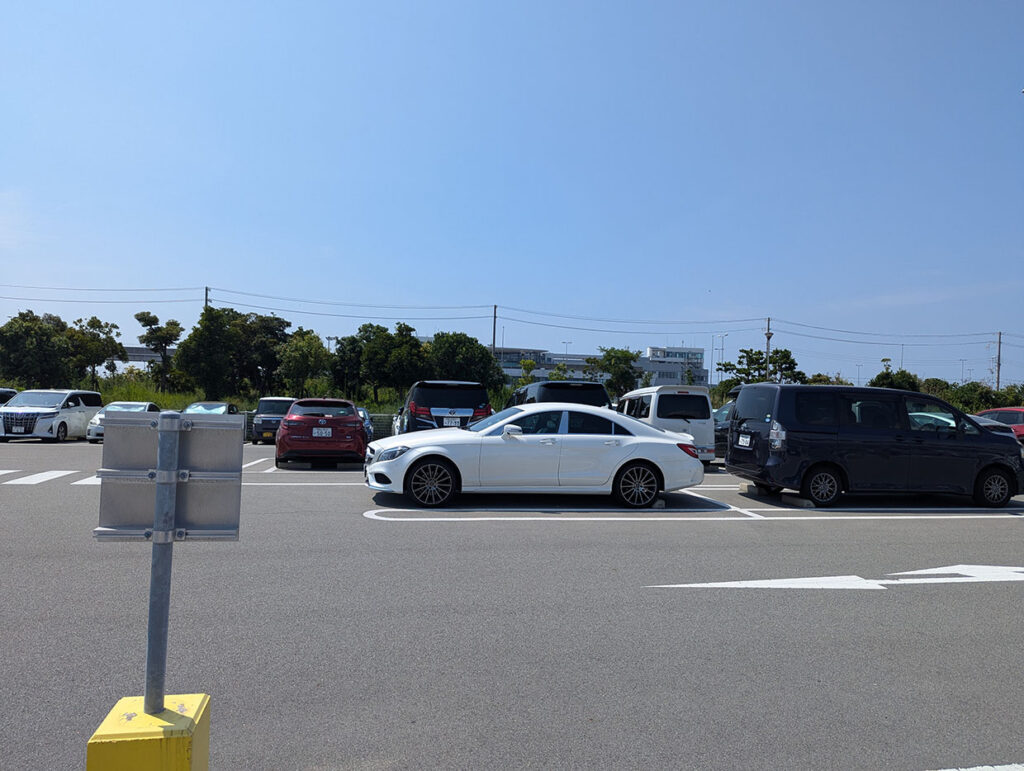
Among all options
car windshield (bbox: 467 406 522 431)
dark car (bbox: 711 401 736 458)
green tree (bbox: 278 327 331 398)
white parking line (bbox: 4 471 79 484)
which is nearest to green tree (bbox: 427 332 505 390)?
green tree (bbox: 278 327 331 398)

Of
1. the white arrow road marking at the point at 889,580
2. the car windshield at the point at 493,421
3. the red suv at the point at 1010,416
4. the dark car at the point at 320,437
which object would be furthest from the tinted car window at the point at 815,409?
the red suv at the point at 1010,416

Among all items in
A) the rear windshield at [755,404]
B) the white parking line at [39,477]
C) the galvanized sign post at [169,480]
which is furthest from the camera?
the white parking line at [39,477]

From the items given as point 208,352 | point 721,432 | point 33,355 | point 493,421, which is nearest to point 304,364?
point 208,352

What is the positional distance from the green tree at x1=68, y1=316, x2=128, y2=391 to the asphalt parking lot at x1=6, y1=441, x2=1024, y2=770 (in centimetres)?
3713

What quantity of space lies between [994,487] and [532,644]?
1077 cm

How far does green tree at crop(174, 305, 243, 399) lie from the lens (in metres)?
37.2

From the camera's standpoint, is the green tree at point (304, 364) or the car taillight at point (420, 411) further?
the green tree at point (304, 364)

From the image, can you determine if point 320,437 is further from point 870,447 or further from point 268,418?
point 870,447

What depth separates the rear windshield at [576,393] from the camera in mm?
15422

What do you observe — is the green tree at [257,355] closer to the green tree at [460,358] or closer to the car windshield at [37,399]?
the green tree at [460,358]

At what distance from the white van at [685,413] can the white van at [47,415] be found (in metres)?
17.8

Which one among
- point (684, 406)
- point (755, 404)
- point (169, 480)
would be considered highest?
point (755, 404)

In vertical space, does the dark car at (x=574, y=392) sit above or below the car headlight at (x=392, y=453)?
above

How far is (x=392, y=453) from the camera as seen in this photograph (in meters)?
11.0
